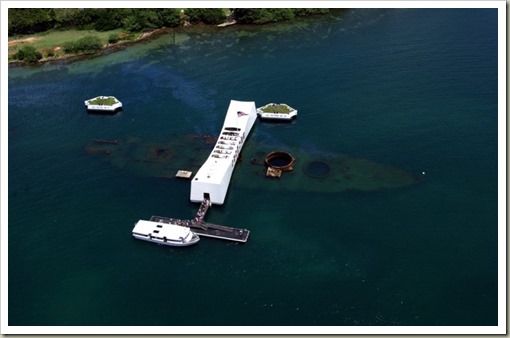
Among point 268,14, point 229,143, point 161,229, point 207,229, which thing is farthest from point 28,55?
point 207,229

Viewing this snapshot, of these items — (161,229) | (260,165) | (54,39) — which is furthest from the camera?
(54,39)

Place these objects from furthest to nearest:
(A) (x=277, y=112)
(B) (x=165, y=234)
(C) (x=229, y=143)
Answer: (A) (x=277, y=112)
(C) (x=229, y=143)
(B) (x=165, y=234)

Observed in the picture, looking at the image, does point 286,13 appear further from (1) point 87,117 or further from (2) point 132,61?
(1) point 87,117

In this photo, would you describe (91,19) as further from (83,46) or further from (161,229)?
(161,229)

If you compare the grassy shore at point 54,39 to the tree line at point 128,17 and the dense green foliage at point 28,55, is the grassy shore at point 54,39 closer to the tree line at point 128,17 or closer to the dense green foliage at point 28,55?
the dense green foliage at point 28,55

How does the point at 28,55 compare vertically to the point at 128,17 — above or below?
below

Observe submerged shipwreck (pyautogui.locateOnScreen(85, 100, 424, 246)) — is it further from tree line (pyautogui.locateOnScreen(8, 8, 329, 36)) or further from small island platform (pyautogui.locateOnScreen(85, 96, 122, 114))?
tree line (pyautogui.locateOnScreen(8, 8, 329, 36))

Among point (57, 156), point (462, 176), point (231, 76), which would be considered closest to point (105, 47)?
point (231, 76)
